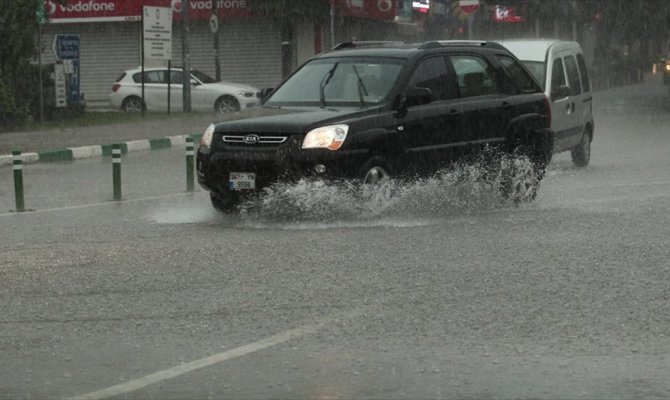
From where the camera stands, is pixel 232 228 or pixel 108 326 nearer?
pixel 108 326

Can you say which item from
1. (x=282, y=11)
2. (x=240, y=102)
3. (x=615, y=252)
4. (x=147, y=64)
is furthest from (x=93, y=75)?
(x=615, y=252)

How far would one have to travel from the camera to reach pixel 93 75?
47625 millimetres

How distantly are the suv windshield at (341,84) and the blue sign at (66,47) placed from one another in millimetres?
18024

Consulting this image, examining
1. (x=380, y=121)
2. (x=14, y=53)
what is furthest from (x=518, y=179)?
(x=14, y=53)

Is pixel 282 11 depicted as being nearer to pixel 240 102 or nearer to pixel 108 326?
pixel 240 102

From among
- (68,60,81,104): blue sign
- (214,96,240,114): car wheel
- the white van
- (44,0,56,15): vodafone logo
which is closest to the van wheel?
the white van

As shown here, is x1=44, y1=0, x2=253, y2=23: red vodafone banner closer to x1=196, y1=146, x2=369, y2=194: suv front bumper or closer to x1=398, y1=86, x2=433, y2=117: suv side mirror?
x1=398, y1=86, x2=433, y2=117: suv side mirror

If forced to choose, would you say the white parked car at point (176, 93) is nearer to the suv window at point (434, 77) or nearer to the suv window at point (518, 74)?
the suv window at point (518, 74)

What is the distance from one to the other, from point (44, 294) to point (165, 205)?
20.2ft

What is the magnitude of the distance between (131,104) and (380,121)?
26.5m

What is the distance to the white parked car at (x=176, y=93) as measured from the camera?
120 feet

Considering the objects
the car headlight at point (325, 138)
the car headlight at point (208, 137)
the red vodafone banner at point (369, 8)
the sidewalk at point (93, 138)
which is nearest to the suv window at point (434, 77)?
the car headlight at point (325, 138)

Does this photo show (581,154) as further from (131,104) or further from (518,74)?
(131,104)

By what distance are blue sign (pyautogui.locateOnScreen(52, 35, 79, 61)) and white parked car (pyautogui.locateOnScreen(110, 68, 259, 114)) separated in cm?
557
